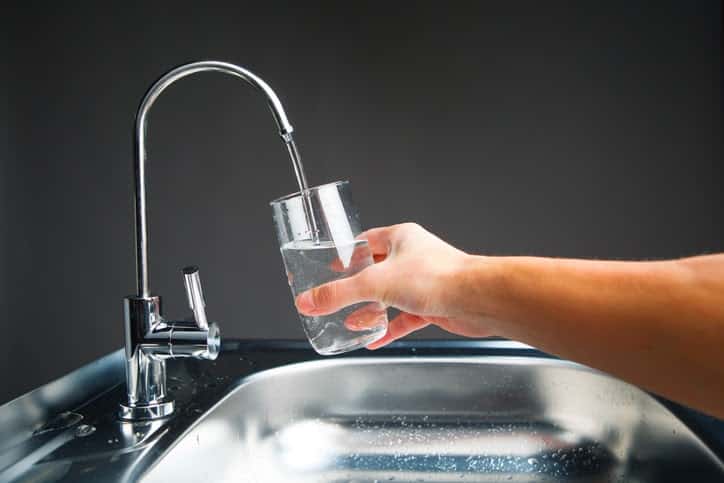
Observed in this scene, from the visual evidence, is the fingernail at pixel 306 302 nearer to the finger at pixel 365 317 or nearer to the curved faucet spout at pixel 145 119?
the finger at pixel 365 317

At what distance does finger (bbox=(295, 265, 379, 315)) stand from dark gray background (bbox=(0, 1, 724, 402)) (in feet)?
5.51

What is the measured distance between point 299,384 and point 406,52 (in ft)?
5.21

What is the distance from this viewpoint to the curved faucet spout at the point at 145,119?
0.78 metres

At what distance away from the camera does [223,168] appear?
2418mm

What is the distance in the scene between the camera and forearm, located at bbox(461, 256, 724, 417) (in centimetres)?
53

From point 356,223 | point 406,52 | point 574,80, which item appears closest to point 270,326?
point 406,52

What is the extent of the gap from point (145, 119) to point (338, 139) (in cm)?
159

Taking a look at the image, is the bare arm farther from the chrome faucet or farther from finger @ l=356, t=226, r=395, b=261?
the chrome faucet

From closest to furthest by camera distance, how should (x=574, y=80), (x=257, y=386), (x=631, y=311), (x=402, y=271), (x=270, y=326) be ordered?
1. (x=631, y=311)
2. (x=402, y=271)
3. (x=257, y=386)
4. (x=574, y=80)
5. (x=270, y=326)

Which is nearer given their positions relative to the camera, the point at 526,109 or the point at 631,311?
the point at 631,311

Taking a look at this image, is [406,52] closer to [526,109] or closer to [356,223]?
[526,109]

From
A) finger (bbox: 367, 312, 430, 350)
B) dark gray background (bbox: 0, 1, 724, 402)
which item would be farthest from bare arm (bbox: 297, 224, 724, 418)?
dark gray background (bbox: 0, 1, 724, 402)

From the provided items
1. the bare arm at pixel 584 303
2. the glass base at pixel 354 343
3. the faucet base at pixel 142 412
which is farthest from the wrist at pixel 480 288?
the faucet base at pixel 142 412

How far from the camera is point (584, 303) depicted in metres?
0.59
